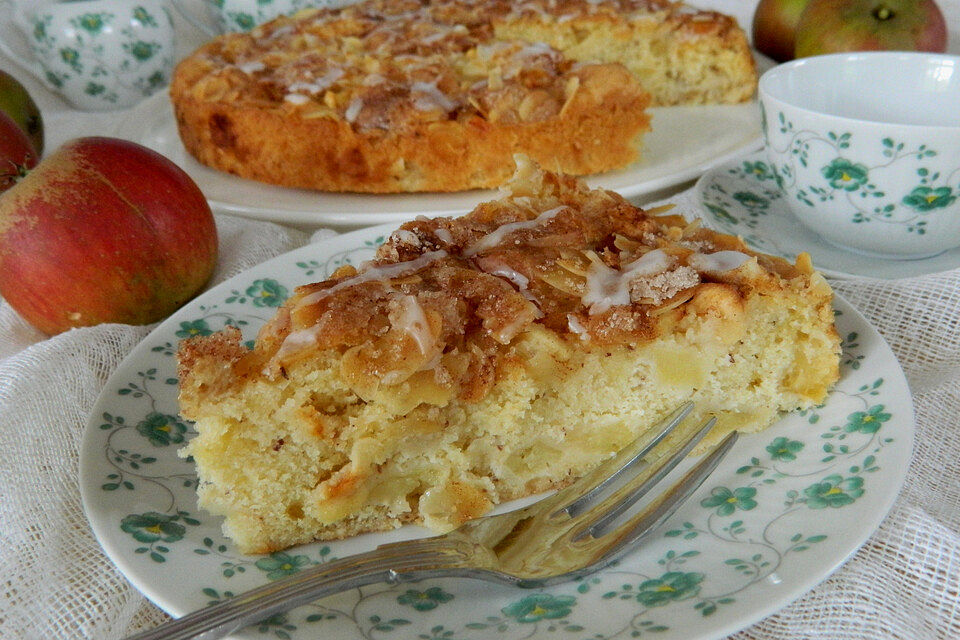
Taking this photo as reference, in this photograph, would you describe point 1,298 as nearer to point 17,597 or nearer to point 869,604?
→ point 17,597

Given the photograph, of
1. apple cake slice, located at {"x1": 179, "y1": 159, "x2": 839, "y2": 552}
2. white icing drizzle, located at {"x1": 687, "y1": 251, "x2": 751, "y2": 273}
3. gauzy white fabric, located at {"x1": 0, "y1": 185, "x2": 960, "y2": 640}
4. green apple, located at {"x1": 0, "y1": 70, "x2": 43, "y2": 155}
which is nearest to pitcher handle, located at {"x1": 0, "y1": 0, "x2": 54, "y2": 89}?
green apple, located at {"x1": 0, "y1": 70, "x2": 43, "y2": 155}

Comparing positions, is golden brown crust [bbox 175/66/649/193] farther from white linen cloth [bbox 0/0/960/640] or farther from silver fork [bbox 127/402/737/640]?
silver fork [bbox 127/402/737/640]

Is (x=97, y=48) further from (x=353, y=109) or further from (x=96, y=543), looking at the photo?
(x=96, y=543)

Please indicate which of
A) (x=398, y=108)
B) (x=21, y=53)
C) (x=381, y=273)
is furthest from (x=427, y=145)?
(x=21, y=53)

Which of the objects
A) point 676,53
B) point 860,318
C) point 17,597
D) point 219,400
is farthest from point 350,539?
point 676,53

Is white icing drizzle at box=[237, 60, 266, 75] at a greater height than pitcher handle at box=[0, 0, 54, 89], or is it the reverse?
white icing drizzle at box=[237, 60, 266, 75]

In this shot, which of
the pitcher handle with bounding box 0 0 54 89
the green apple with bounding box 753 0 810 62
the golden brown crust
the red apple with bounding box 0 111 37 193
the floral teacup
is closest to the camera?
the floral teacup

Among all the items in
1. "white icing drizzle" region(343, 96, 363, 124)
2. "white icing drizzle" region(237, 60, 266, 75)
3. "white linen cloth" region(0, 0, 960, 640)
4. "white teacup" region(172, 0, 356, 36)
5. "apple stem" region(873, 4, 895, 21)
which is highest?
"apple stem" region(873, 4, 895, 21)
